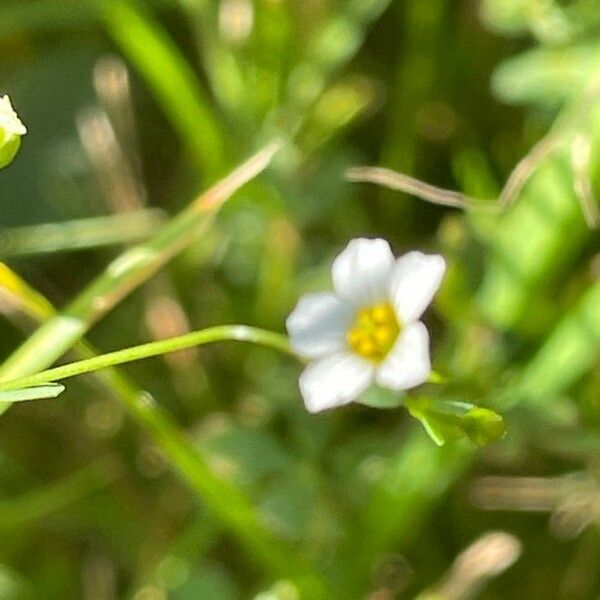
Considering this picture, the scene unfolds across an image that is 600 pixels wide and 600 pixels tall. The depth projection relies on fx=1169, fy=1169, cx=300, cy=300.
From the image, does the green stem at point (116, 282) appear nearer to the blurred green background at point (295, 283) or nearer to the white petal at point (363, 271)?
the blurred green background at point (295, 283)

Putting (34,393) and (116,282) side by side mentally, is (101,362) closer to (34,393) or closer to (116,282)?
(34,393)

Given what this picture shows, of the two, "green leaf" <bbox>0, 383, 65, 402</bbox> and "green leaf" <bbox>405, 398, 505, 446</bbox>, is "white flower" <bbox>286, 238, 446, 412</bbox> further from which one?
"green leaf" <bbox>0, 383, 65, 402</bbox>

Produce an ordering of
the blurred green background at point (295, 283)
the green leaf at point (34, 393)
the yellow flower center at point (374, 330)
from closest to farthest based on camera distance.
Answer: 1. the green leaf at point (34, 393)
2. the yellow flower center at point (374, 330)
3. the blurred green background at point (295, 283)

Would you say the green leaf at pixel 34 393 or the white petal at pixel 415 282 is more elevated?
the green leaf at pixel 34 393

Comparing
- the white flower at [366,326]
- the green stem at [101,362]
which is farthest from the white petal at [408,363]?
the green stem at [101,362]

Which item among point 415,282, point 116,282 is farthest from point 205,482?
point 415,282

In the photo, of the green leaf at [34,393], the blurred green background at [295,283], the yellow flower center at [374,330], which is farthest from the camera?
the blurred green background at [295,283]

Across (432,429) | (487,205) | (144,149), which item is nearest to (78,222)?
(144,149)
